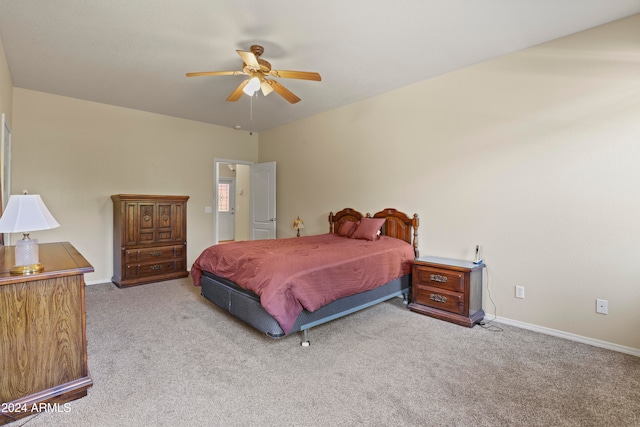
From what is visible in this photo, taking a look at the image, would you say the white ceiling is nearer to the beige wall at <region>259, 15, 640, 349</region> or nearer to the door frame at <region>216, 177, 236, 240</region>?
the beige wall at <region>259, 15, 640, 349</region>

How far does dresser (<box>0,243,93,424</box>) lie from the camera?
5.68 ft

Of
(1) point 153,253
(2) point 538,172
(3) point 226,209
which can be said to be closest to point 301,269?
(2) point 538,172

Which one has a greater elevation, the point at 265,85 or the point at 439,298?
the point at 265,85

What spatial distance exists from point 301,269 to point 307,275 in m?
0.07

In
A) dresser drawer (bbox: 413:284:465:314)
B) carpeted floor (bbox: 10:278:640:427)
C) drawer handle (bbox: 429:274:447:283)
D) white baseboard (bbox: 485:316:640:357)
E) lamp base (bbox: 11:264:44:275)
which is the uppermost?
lamp base (bbox: 11:264:44:275)

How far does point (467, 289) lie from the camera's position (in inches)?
121

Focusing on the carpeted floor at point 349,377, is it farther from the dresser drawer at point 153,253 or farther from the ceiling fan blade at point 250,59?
the ceiling fan blade at point 250,59

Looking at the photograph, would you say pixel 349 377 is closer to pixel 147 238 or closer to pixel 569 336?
pixel 569 336

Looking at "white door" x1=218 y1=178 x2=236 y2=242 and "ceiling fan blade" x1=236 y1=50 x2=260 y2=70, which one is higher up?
"ceiling fan blade" x1=236 y1=50 x2=260 y2=70

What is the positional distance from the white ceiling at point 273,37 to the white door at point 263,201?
2.24 meters

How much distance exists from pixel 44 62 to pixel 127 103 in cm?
135

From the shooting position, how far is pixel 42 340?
6.04 ft

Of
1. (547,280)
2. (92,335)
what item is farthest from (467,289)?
(92,335)

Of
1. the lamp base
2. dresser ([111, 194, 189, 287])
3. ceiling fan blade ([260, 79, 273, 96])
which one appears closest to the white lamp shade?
the lamp base
